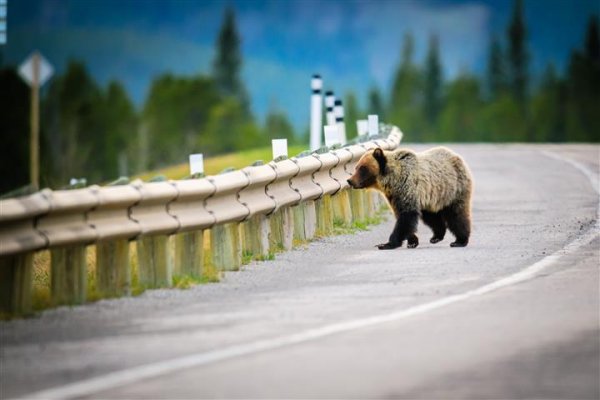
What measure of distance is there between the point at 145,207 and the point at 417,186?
155 inches

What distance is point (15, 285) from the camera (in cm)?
1253

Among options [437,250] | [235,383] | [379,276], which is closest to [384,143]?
[437,250]

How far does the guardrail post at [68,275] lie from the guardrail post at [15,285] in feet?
1.19

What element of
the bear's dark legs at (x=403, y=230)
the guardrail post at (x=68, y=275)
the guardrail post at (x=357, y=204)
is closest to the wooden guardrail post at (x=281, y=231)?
the bear's dark legs at (x=403, y=230)

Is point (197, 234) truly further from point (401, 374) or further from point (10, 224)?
point (401, 374)

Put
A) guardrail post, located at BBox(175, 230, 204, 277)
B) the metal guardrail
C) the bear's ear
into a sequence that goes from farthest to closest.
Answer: the bear's ear
guardrail post, located at BBox(175, 230, 204, 277)
the metal guardrail

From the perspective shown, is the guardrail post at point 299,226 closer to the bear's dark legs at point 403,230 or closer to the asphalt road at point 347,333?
the asphalt road at point 347,333

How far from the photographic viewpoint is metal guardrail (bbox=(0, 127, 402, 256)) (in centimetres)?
1245

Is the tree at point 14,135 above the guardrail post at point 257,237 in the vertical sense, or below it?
above

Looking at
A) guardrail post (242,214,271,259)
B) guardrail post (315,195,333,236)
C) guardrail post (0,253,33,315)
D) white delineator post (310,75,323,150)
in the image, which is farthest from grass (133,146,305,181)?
guardrail post (0,253,33,315)

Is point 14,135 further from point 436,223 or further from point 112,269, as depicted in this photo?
point 112,269

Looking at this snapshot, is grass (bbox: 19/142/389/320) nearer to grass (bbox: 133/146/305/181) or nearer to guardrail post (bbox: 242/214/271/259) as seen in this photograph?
guardrail post (bbox: 242/214/271/259)

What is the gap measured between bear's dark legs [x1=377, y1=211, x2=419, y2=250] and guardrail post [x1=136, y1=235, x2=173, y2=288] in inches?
132

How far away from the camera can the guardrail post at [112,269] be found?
13477 millimetres
